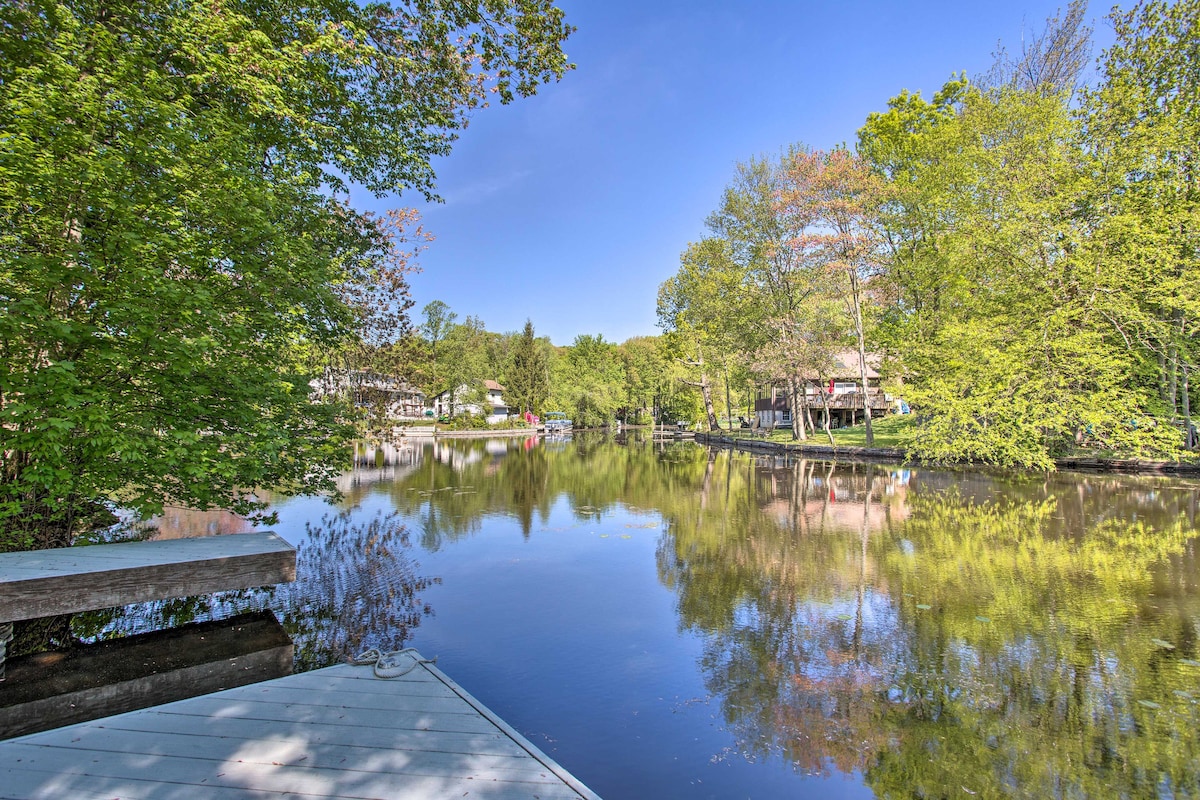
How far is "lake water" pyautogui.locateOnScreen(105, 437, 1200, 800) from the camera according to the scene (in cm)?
392

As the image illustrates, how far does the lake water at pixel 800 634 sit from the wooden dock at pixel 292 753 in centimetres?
111

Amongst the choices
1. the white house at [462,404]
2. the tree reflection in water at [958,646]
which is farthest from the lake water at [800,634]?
the white house at [462,404]

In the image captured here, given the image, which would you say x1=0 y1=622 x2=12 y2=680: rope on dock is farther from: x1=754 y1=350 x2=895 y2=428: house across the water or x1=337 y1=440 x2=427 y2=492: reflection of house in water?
x1=754 y1=350 x2=895 y2=428: house across the water

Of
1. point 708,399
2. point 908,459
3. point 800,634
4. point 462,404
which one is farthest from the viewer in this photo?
point 462,404

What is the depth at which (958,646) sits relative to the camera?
18.7 ft

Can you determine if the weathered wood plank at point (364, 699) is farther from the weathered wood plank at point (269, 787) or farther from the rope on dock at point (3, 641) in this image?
the rope on dock at point (3, 641)

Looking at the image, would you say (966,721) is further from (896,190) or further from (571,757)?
(896,190)

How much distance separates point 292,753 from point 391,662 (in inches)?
49.3

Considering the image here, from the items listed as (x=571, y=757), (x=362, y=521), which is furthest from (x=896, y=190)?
(x=571, y=757)

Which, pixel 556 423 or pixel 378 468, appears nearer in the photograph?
pixel 378 468

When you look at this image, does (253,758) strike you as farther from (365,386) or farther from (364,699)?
(365,386)

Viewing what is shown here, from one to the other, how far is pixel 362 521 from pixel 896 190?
2665 cm

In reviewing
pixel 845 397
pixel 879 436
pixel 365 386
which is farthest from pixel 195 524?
pixel 845 397

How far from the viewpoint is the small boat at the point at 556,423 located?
187 ft
